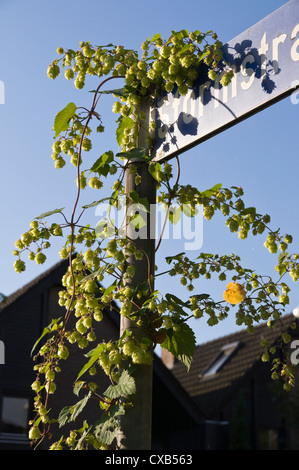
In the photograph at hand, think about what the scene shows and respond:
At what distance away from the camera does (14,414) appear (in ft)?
49.4

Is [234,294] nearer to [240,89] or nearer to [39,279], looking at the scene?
[240,89]

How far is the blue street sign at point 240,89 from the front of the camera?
2.35 m

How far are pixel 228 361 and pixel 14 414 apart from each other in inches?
321

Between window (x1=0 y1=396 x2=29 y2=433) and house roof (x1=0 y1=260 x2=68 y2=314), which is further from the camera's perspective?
house roof (x1=0 y1=260 x2=68 y2=314)

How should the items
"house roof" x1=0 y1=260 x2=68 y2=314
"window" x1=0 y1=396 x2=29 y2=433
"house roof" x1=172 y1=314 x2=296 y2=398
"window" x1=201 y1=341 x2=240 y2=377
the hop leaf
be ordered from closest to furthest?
the hop leaf, "window" x1=0 y1=396 x2=29 y2=433, "house roof" x1=0 y1=260 x2=68 y2=314, "house roof" x1=172 y1=314 x2=296 y2=398, "window" x1=201 y1=341 x2=240 y2=377

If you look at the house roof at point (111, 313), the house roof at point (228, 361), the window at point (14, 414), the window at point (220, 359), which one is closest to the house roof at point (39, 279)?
the house roof at point (111, 313)

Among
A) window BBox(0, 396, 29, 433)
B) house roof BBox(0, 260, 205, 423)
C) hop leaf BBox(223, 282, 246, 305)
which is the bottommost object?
hop leaf BBox(223, 282, 246, 305)

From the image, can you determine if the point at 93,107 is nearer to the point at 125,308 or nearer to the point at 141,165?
the point at 141,165

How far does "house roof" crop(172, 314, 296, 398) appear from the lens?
2008cm

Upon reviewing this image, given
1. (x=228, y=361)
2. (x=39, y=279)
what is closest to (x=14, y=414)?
(x=39, y=279)

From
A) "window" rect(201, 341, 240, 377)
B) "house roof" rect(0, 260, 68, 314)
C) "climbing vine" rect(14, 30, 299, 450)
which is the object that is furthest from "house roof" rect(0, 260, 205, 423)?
"climbing vine" rect(14, 30, 299, 450)

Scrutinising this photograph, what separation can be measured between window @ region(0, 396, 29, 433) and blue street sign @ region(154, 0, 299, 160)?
1297 centimetres

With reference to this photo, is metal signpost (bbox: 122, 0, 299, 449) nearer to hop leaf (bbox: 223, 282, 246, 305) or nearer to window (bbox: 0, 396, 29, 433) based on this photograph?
hop leaf (bbox: 223, 282, 246, 305)

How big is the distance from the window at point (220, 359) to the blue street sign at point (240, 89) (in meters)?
18.7
